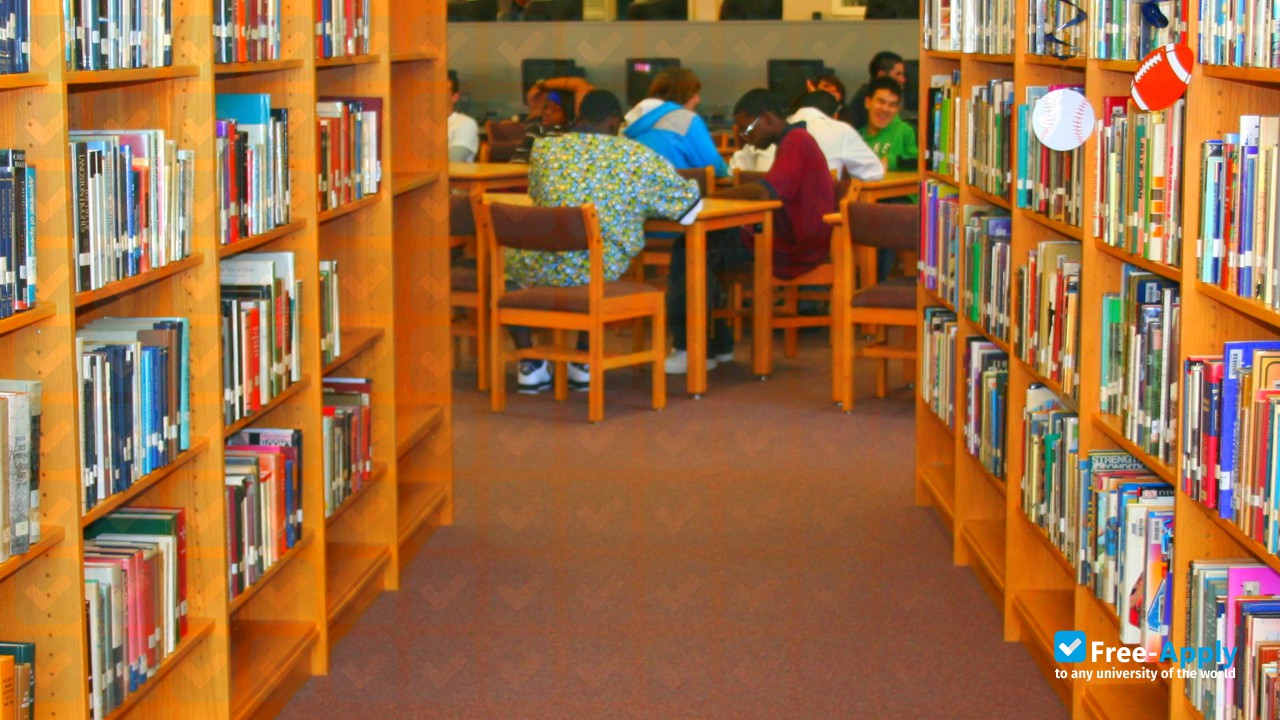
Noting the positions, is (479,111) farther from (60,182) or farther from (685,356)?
(60,182)

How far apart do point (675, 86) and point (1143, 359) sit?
16.5 ft

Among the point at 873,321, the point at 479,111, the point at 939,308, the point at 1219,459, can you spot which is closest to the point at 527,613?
the point at 939,308

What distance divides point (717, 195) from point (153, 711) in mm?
4579

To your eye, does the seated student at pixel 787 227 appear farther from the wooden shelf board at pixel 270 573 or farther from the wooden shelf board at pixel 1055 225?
the wooden shelf board at pixel 270 573

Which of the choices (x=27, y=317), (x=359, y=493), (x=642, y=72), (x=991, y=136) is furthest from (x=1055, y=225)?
(x=642, y=72)

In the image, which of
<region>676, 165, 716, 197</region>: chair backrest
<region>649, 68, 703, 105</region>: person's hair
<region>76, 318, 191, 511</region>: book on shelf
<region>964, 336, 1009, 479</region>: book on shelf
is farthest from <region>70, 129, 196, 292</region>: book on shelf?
<region>649, 68, 703, 105</region>: person's hair

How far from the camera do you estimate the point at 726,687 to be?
11.1 ft

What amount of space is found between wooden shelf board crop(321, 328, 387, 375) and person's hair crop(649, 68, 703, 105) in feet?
12.3

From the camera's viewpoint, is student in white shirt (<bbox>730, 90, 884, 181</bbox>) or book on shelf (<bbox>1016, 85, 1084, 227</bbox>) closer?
book on shelf (<bbox>1016, 85, 1084, 227</bbox>)

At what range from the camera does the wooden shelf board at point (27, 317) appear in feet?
6.61

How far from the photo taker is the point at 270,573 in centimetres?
318

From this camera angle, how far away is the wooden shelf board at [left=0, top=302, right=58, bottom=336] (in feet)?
6.61

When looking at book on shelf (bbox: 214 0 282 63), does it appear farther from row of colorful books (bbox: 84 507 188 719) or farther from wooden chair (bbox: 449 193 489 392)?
wooden chair (bbox: 449 193 489 392)

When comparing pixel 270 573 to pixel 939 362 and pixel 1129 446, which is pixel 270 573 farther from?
pixel 939 362
